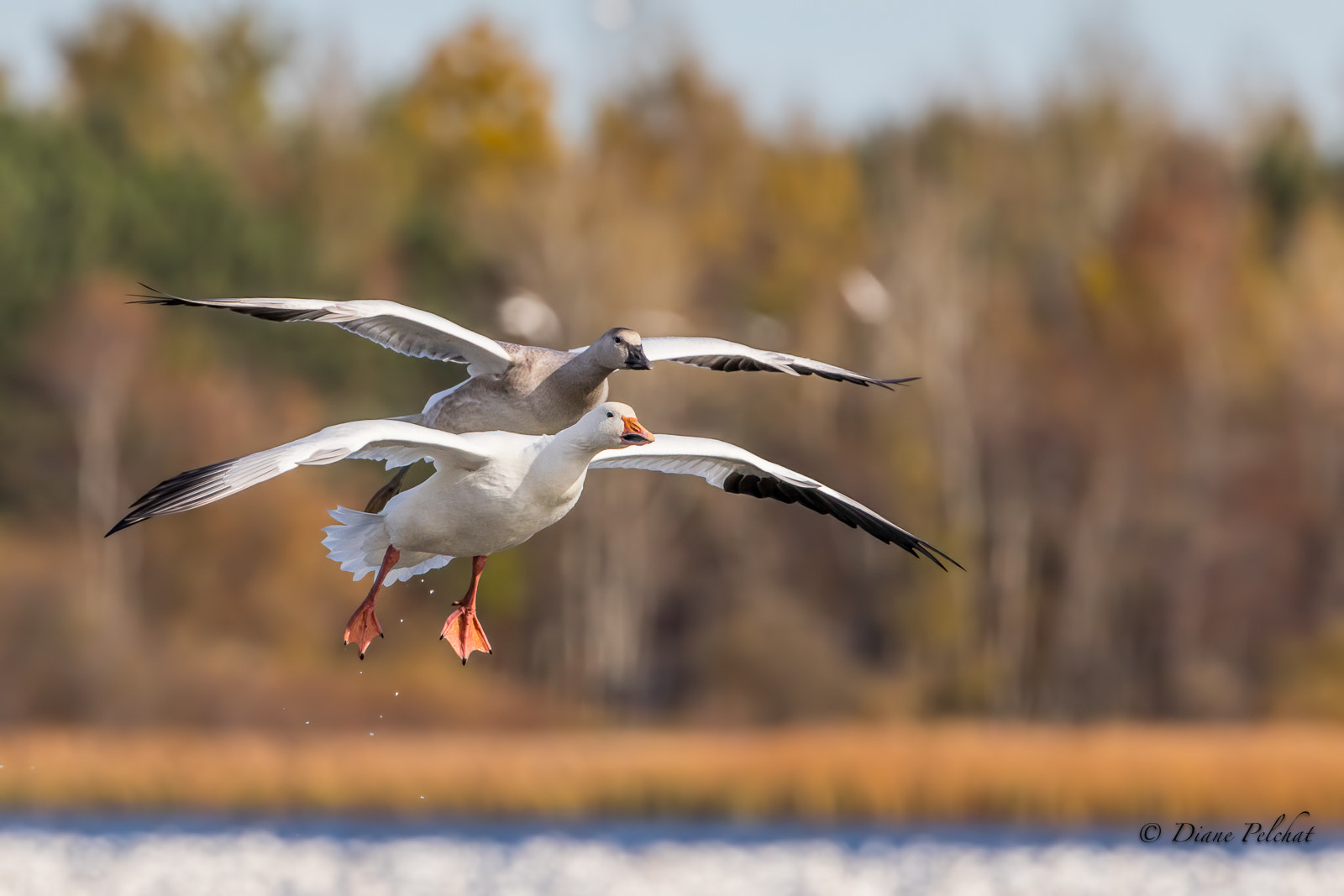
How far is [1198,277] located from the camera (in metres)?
34.3

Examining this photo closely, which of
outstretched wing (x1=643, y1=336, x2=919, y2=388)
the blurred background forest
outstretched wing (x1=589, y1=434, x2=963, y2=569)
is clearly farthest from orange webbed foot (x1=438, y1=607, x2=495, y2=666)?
the blurred background forest

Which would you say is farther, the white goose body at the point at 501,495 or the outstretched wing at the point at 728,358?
the outstretched wing at the point at 728,358

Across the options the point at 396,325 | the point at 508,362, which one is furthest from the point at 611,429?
the point at 396,325

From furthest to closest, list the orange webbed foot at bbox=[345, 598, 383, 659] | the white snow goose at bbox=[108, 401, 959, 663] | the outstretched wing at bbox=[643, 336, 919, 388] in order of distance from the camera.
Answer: the outstretched wing at bbox=[643, 336, 919, 388] → the orange webbed foot at bbox=[345, 598, 383, 659] → the white snow goose at bbox=[108, 401, 959, 663]

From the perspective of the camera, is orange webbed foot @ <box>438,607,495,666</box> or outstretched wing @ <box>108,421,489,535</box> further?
orange webbed foot @ <box>438,607,495,666</box>

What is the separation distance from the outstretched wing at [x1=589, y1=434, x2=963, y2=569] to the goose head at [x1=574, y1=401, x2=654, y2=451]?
52cm

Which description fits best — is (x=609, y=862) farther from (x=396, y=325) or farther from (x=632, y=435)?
(x=632, y=435)

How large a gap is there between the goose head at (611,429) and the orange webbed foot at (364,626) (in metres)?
1.22

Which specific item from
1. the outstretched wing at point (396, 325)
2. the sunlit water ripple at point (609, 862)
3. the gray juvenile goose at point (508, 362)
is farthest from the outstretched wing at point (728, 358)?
the sunlit water ripple at point (609, 862)

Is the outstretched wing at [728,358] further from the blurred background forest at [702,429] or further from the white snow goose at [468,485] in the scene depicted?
the blurred background forest at [702,429]

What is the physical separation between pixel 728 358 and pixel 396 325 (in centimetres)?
150

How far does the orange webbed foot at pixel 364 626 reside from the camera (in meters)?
8.64

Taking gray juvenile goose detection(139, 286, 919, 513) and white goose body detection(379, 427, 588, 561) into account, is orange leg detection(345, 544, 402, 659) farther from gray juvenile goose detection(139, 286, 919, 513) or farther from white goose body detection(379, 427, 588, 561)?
gray juvenile goose detection(139, 286, 919, 513)

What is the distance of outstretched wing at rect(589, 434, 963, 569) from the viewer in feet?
29.0
